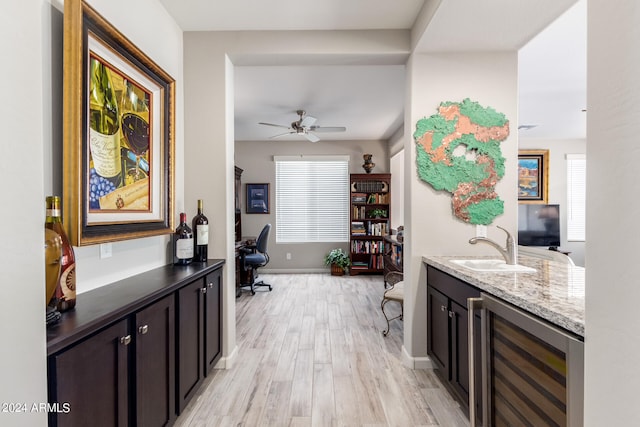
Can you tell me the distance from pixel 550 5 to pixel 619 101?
1.78 meters

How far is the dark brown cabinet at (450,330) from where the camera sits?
1879 millimetres

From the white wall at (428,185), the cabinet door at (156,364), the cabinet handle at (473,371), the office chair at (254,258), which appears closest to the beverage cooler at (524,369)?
the cabinet handle at (473,371)

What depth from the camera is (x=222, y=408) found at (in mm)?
2078

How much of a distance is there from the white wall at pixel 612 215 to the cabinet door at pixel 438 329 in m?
1.44

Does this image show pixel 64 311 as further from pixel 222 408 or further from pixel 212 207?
pixel 212 207

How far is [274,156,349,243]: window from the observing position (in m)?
6.73

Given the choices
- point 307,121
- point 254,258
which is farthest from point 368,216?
point 307,121

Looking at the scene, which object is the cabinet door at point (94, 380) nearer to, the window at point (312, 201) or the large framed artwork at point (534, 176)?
the window at point (312, 201)

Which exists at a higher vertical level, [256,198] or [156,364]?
[256,198]

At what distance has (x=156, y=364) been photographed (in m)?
1.59

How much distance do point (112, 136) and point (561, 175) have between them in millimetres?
7748

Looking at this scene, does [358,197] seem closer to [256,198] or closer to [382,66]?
[256,198]

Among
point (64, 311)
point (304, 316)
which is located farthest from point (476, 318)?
point (304, 316)

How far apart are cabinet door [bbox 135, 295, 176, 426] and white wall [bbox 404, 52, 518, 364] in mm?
1774
